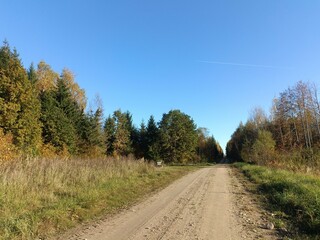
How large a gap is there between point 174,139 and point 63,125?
3142cm

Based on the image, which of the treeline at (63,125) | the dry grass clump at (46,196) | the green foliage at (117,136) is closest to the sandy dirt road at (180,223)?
the dry grass clump at (46,196)

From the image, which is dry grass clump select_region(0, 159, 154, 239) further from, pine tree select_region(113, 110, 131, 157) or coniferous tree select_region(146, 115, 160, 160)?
coniferous tree select_region(146, 115, 160, 160)

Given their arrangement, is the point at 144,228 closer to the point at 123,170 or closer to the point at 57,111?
the point at 123,170

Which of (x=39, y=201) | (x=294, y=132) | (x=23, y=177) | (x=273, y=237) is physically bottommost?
(x=273, y=237)

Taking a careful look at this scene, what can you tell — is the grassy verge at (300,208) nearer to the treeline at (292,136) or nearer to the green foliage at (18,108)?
the treeline at (292,136)

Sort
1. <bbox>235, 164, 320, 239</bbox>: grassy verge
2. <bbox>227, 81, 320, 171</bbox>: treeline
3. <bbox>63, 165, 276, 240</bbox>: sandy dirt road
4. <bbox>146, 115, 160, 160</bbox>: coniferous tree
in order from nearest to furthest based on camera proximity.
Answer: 1. <bbox>63, 165, 276, 240</bbox>: sandy dirt road
2. <bbox>235, 164, 320, 239</bbox>: grassy verge
3. <bbox>227, 81, 320, 171</bbox>: treeline
4. <bbox>146, 115, 160, 160</bbox>: coniferous tree

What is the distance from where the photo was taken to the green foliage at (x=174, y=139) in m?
69.3

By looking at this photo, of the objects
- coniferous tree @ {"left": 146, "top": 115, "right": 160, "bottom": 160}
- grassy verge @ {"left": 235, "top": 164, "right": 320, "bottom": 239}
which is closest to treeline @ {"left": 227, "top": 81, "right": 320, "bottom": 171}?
grassy verge @ {"left": 235, "top": 164, "right": 320, "bottom": 239}

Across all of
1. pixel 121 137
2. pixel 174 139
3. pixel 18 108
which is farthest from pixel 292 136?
pixel 18 108

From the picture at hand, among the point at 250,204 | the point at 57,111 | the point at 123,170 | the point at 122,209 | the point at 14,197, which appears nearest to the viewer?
the point at 14,197

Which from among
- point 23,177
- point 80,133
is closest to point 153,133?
point 80,133

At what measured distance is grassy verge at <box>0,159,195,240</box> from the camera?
7.34 meters

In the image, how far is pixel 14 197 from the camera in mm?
9508

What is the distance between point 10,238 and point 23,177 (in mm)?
5304
